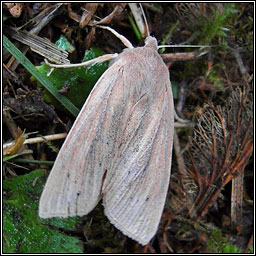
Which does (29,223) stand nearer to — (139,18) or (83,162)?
(83,162)

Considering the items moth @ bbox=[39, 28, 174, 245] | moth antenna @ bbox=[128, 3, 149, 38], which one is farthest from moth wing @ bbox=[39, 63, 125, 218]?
moth antenna @ bbox=[128, 3, 149, 38]

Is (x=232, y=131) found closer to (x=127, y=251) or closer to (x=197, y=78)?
(x=197, y=78)

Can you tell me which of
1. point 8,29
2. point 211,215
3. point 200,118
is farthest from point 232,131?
point 8,29

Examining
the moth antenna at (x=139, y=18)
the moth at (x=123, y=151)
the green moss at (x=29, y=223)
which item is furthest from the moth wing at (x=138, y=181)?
the moth antenna at (x=139, y=18)

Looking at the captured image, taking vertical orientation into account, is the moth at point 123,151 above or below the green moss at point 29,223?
above

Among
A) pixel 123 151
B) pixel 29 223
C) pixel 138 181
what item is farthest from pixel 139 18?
pixel 29 223

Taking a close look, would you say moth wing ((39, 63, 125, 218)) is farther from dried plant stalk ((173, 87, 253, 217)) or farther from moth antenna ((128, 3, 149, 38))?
dried plant stalk ((173, 87, 253, 217))

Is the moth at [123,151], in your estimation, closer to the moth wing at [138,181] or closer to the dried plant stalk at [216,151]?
the moth wing at [138,181]
